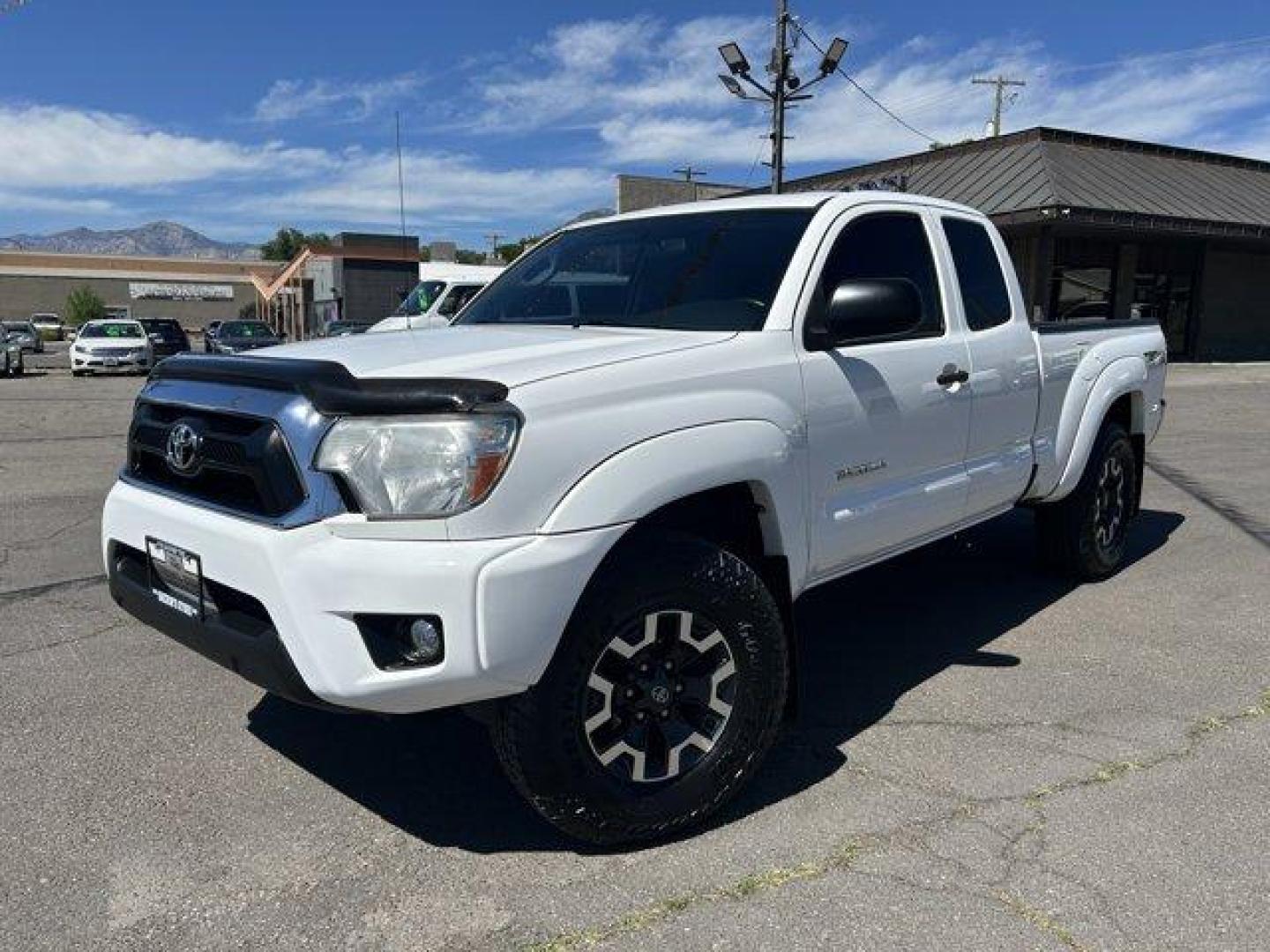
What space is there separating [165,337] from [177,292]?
6235 cm

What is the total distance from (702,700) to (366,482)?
3.97 ft

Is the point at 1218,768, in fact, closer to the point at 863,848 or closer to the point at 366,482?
the point at 863,848

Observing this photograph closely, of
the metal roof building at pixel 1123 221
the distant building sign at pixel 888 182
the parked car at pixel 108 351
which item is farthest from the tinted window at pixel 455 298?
the parked car at pixel 108 351

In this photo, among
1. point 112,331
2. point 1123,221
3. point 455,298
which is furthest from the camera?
point 112,331

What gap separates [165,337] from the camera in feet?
99.6

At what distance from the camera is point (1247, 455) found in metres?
11.0

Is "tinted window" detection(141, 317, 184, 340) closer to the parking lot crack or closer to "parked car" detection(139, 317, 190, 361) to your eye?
"parked car" detection(139, 317, 190, 361)

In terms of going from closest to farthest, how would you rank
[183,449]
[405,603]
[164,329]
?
1. [405,603]
2. [183,449]
3. [164,329]

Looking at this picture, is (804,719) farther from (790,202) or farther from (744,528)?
(790,202)

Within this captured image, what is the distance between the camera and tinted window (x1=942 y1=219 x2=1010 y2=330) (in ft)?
15.1

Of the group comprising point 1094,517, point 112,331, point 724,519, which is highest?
point 724,519

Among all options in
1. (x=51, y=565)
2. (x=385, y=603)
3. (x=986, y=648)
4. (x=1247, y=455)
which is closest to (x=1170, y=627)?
(x=986, y=648)

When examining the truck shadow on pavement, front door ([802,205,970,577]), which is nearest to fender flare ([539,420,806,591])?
front door ([802,205,970,577])

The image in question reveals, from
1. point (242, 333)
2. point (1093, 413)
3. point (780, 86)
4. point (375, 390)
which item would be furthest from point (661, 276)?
point (242, 333)
